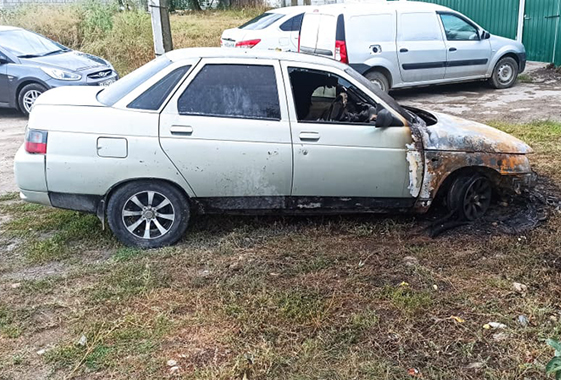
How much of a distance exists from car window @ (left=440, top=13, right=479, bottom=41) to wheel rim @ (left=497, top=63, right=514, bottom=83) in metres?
1.04

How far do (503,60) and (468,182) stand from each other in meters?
7.91

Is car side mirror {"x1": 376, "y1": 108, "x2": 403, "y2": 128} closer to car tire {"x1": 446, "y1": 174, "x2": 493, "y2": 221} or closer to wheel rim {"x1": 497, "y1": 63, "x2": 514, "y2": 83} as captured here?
car tire {"x1": 446, "y1": 174, "x2": 493, "y2": 221}

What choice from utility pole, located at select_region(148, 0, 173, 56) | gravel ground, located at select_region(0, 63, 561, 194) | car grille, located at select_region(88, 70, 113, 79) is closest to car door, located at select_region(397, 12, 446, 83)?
gravel ground, located at select_region(0, 63, 561, 194)

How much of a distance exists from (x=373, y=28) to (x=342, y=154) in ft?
21.2

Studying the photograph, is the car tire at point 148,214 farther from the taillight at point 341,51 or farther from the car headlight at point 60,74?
the car headlight at point 60,74

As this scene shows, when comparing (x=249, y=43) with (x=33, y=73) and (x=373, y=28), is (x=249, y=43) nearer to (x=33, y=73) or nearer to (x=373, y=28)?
(x=373, y=28)

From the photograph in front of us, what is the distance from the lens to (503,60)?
12.1 metres

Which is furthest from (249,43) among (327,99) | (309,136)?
(309,136)

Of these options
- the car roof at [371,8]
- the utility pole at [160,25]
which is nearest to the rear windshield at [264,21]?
the car roof at [371,8]

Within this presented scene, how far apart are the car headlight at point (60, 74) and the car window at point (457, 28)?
7188 millimetres

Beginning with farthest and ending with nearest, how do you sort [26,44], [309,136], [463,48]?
1. [463,48]
2. [26,44]
3. [309,136]

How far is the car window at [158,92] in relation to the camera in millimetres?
4754

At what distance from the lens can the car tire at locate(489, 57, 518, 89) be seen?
1210 centimetres

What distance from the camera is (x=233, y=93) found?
4879 millimetres
